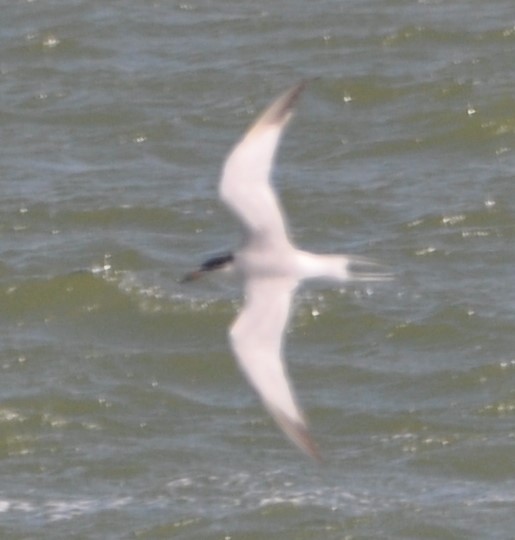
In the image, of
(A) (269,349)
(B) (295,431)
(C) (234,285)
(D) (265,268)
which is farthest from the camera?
(C) (234,285)

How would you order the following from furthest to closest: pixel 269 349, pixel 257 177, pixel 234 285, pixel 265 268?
pixel 234 285 → pixel 257 177 → pixel 265 268 → pixel 269 349

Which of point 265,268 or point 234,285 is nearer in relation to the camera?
point 265,268

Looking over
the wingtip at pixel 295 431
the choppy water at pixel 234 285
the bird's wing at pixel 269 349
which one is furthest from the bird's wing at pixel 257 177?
the choppy water at pixel 234 285

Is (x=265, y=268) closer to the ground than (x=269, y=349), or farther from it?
farther from it

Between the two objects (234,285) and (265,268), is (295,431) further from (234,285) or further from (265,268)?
(234,285)

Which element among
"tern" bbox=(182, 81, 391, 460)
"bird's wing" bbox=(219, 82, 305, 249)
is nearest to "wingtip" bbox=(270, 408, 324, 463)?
"tern" bbox=(182, 81, 391, 460)

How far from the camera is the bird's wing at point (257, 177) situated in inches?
360

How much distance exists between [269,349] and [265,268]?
56cm

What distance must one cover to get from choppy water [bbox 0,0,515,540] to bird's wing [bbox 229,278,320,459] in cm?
215

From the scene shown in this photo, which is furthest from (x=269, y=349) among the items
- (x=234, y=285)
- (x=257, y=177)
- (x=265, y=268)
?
(x=234, y=285)

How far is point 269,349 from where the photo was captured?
847 centimetres

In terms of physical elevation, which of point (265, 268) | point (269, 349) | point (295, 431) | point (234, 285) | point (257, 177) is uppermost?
point (257, 177)

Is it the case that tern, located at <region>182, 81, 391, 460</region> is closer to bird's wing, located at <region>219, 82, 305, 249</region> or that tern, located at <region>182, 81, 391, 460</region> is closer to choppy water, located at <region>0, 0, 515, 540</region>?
bird's wing, located at <region>219, 82, 305, 249</region>

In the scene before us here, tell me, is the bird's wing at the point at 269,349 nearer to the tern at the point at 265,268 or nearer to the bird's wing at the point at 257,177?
the tern at the point at 265,268
